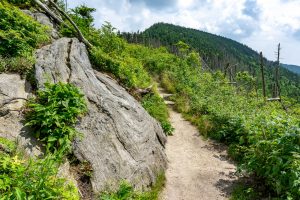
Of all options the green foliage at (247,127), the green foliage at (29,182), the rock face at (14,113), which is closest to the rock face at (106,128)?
the rock face at (14,113)

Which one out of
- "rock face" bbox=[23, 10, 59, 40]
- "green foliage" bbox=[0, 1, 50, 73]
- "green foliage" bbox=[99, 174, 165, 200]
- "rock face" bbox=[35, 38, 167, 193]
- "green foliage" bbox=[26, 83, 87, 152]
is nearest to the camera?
"green foliage" bbox=[99, 174, 165, 200]

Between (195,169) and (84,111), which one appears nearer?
(84,111)

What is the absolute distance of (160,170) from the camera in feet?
26.8

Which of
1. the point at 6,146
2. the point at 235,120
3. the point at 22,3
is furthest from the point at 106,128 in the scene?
the point at 22,3

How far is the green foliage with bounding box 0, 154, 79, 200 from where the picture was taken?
4.04 m

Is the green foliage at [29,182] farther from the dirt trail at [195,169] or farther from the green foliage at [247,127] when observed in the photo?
the green foliage at [247,127]

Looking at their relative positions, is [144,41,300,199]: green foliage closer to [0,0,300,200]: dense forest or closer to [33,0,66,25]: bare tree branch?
[0,0,300,200]: dense forest

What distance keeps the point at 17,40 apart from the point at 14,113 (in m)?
2.98

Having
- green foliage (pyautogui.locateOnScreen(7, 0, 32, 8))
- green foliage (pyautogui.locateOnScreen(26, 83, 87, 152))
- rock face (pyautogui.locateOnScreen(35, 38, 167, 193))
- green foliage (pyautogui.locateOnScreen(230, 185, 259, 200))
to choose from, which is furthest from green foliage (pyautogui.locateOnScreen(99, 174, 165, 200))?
green foliage (pyautogui.locateOnScreen(7, 0, 32, 8))

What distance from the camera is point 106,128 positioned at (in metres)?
7.10

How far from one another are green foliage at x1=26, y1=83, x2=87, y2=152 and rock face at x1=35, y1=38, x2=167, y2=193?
362mm

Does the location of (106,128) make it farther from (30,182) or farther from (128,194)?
(30,182)

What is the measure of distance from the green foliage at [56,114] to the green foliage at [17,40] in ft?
4.47

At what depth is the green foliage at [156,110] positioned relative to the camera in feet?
39.5
